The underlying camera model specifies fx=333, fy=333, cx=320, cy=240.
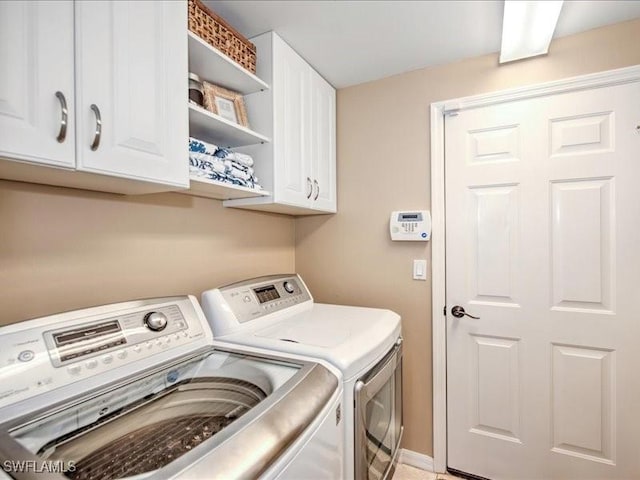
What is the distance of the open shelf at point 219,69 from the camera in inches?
51.6

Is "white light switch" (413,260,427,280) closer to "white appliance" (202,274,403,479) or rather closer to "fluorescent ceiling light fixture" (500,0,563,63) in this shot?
"white appliance" (202,274,403,479)

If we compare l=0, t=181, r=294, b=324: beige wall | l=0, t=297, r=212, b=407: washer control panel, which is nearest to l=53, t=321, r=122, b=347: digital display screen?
l=0, t=297, r=212, b=407: washer control panel

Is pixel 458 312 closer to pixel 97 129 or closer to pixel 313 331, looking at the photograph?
pixel 313 331

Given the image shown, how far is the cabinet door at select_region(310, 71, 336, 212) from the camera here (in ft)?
6.37

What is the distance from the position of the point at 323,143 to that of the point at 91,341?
1553 millimetres

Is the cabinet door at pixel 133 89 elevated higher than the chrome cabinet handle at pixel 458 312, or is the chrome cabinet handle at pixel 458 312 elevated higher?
the cabinet door at pixel 133 89

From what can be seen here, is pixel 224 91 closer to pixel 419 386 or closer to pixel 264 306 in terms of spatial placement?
pixel 264 306

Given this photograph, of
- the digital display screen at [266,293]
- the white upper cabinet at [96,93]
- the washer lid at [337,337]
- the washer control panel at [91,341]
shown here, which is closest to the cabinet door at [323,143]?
the digital display screen at [266,293]

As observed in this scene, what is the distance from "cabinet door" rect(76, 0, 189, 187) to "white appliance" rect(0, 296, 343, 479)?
0.48 m

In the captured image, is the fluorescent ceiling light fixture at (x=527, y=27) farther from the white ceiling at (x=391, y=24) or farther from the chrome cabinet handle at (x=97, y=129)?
the chrome cabinet handle at (x=97, y=129)

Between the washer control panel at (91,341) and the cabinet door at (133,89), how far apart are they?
1.46ft

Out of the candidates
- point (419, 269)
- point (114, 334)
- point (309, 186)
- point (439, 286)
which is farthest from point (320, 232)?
point (114, 334)

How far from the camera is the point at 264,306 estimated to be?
5.20 feet

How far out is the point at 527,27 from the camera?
4.80 ft
